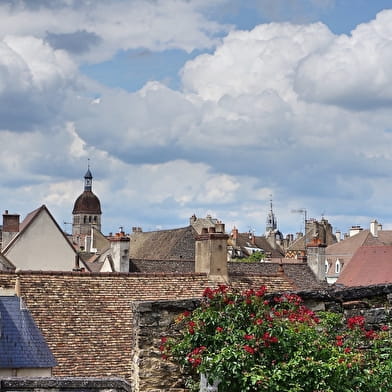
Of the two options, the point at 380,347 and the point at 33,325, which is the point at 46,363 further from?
the point at 380,347

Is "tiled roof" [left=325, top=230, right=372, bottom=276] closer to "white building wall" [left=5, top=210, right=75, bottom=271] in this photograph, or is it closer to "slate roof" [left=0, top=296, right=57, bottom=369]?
"white building wall" [left=5, top=210, right=75, bottom=271]

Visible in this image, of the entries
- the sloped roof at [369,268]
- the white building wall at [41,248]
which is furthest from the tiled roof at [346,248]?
the white building wall at [41,248]

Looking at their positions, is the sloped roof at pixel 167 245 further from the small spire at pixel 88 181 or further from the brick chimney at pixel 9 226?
the small spire at pixel 88 181

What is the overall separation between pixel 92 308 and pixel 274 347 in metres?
14.9

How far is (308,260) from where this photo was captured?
46.9 metres

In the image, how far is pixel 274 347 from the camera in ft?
25.2

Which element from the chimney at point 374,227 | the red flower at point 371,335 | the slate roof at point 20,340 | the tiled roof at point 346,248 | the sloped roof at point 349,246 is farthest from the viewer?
the chimney at point 374,227

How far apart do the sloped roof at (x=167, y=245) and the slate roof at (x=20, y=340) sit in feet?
135

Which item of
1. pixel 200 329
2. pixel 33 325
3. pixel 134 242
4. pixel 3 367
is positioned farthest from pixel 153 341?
pixel 134 242

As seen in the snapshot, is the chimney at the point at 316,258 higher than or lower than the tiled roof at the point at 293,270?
higher

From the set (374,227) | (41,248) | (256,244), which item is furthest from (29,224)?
(256,244)

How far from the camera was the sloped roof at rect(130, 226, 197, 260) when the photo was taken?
206ft

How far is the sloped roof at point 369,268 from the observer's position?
107ft

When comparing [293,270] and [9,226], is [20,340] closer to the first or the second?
[9,226]
